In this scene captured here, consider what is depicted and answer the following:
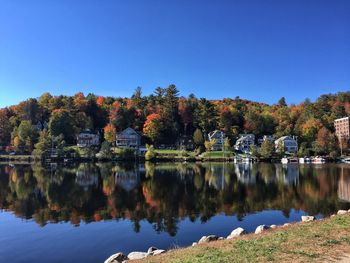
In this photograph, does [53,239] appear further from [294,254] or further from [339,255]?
[339,255]

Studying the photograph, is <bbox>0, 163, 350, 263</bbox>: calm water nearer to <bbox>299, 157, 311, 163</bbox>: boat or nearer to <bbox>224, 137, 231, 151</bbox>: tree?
<bbox>299, 157, 311, 163</bbox>: boat

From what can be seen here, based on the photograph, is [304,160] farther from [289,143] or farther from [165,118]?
[165,118]

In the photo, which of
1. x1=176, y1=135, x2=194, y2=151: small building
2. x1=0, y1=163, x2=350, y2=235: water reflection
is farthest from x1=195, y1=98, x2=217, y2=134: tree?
x1=0, y1=163, x2=350, y2=235: water reflection

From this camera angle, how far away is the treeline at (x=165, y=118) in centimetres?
11038

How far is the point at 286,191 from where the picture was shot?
3294cm

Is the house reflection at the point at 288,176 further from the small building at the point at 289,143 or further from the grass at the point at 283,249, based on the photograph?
the small building at the point at 289,143

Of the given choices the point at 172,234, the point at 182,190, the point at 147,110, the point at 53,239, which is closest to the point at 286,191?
the point at 182,190

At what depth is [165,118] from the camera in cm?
11831

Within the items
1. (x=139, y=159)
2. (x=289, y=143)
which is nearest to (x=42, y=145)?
(x=139, y=159)

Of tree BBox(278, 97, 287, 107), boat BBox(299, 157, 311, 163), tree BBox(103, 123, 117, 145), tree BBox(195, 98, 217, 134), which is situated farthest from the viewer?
tree BBox(278, 97, 287, 107)

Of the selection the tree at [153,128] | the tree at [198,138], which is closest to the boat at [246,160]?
the tree at [198,138]

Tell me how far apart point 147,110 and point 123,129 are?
435 inches

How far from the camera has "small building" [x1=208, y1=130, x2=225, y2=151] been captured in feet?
358

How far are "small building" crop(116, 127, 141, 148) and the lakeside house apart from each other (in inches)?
282
